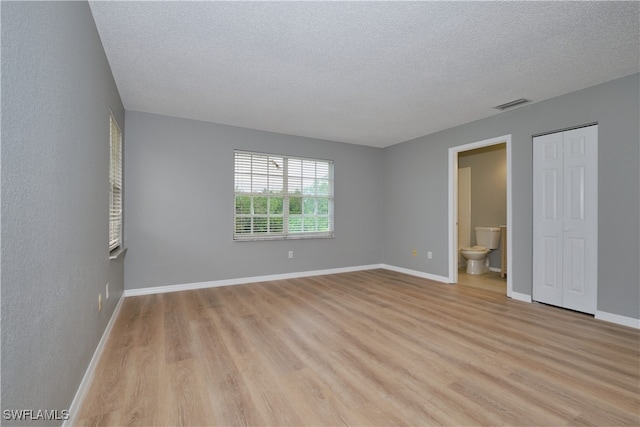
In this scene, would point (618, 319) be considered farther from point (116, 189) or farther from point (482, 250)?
point (116, 189)

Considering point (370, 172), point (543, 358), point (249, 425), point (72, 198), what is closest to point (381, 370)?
point (249, 425)

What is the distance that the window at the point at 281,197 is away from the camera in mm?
4746

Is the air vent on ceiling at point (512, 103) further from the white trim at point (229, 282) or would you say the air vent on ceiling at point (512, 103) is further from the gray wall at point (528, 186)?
the white trim at point (229, 282)

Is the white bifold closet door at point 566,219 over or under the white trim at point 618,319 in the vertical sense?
over

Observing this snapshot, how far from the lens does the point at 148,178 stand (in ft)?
13.3

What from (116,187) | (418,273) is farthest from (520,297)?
(116,187)

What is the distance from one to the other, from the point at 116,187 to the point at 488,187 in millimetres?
6297

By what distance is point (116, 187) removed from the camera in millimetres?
3398

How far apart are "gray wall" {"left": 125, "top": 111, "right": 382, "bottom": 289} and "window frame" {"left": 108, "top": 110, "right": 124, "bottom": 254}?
0.27m

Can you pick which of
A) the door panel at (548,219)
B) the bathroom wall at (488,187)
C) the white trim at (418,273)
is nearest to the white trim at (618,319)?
the door panel at (548,219)

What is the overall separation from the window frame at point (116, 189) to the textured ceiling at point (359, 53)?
19.9 inches

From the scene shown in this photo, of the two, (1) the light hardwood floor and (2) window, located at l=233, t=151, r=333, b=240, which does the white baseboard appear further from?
(2) window, located at l=233, t=151, r=333, b=240

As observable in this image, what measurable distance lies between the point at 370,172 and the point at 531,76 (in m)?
3.30

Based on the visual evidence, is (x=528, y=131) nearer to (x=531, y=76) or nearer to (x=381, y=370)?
(x=531, y=76)
